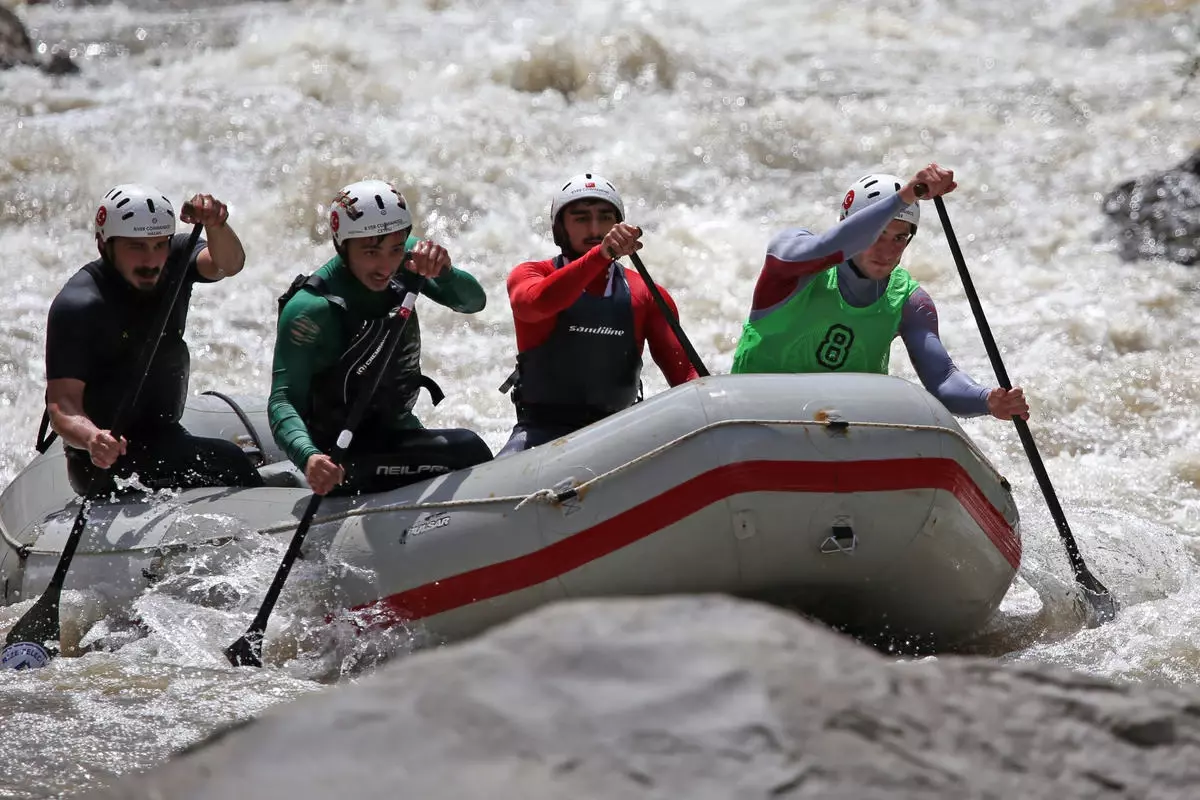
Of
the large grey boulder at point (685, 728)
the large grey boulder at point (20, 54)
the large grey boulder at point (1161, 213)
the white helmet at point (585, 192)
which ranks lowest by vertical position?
the large grey boulder at point (685, 728)

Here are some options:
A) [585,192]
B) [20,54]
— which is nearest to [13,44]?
[20,54]

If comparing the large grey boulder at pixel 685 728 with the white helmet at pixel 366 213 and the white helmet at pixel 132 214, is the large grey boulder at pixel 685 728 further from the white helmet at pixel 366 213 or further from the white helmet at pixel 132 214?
the white helmet at pixel 132 214

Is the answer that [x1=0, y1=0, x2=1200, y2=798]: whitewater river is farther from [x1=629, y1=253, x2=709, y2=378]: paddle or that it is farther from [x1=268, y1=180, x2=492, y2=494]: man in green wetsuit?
[x1=629, y1=253, x2=709, y2=378]: paddle

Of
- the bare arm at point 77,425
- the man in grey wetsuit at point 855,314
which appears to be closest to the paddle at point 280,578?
the bare arm at point 77,425

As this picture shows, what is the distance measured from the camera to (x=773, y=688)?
6.68 feet

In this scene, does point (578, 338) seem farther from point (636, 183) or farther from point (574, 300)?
point (636, 183)

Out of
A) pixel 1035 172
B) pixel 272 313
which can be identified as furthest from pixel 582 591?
pixel 1035 172

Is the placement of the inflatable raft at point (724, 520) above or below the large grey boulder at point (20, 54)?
below

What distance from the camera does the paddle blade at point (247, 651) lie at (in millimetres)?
4617

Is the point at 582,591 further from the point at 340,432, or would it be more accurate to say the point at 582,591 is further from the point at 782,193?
the point at 782,193

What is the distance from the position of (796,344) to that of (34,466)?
294 cm

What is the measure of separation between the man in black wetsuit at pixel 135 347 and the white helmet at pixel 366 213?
534mm

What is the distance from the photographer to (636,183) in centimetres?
1107

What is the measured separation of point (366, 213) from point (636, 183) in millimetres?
6388
